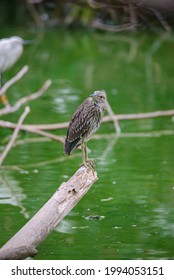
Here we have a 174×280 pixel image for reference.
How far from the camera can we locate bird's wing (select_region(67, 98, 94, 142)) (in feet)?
16.2

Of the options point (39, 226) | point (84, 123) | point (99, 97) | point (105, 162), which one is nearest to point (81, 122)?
point (84, 123)

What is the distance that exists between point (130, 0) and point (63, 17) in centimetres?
1227

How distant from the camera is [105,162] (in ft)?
22.4

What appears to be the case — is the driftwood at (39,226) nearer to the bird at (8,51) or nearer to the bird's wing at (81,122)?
the bird's wing at (81,122)

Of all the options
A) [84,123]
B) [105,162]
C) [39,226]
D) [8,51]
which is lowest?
[105,162]

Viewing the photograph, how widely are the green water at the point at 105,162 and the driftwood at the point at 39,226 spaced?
0.38 meters

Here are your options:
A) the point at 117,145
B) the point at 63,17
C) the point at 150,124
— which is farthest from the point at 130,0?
the point at 63,17

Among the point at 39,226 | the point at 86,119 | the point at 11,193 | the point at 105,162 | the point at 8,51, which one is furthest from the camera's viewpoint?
the point at 8,51

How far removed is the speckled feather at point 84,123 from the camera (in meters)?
4.94

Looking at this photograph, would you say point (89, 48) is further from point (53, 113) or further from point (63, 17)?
point (53, 113)

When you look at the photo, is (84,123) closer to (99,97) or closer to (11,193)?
(99,97)

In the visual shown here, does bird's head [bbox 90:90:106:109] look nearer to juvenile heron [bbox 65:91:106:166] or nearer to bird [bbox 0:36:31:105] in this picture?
juvenile heron [bbox 65:91:106:166]

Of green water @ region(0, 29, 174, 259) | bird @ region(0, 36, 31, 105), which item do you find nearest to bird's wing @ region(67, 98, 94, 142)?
green water @ region(0, 29, 174, 259)

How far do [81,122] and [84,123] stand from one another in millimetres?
27
